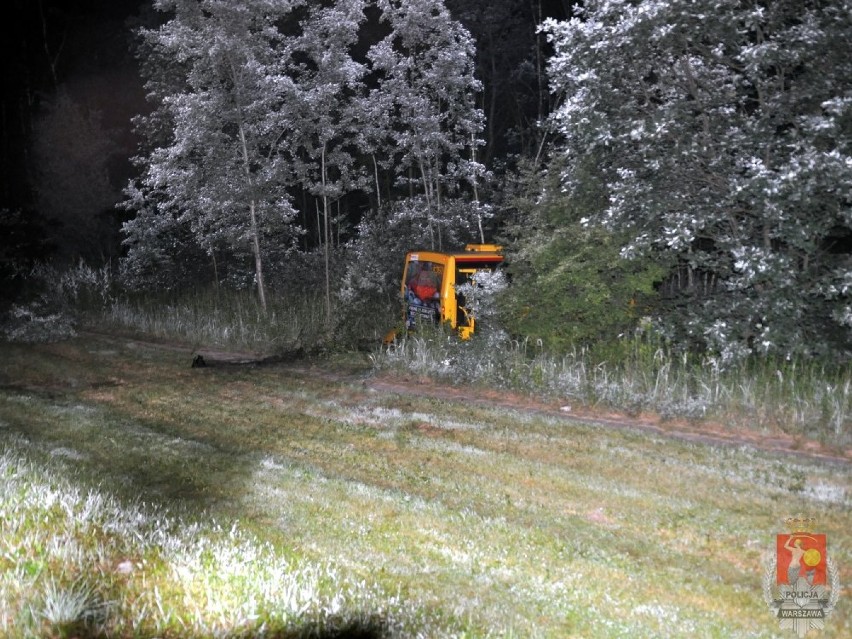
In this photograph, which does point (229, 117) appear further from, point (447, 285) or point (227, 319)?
point (447, 285)

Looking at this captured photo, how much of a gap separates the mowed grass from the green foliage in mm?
1863

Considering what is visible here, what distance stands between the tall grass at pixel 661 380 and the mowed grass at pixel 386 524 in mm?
903

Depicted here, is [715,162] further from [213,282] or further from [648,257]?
[213,282]

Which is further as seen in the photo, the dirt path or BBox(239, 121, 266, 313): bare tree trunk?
BBox(239, 121, 266, 313): bare tree trunk

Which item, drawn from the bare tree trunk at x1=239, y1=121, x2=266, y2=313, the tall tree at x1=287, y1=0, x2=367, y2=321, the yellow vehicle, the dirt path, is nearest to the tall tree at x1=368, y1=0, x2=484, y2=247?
the tall tree at x1=287, y1=0, x2=367, y2=321

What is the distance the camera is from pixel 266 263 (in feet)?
69.3

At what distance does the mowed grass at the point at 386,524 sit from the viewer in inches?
148

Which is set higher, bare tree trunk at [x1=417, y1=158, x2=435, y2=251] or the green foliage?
bare tree trunk at [x1=417, y1=158, x2=435, y2=251]

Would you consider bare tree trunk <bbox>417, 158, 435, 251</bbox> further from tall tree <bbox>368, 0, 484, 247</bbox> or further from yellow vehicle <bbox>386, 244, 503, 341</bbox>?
yellow vehicle <bbox>386, 244, 503, 341</bbox>

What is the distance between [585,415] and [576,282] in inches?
74.2

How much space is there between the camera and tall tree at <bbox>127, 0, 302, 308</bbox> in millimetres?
15336

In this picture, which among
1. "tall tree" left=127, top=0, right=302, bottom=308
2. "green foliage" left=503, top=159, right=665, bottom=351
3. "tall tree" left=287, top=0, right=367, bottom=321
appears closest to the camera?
"green foliage" left=503, top=159, right=665, bottom=351

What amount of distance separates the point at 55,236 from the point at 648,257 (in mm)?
21795

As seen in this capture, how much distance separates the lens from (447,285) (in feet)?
40.2
